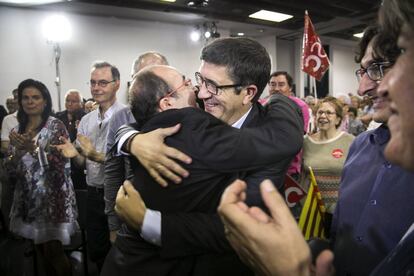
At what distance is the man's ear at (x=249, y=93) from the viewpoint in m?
1.41

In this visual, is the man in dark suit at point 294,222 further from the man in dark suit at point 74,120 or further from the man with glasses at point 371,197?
the man in dark suit at point 74,120

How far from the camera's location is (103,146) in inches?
112

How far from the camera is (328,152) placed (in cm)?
324

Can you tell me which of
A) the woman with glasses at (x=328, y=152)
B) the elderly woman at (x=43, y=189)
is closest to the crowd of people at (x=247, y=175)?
the elderly woman at (x=43, y=189)

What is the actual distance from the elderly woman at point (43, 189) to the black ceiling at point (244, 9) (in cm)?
524

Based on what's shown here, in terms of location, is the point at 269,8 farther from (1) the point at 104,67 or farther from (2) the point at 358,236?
(2) the point at 358,236

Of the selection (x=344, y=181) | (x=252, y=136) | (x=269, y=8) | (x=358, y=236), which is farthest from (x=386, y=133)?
(x=269, y=8)

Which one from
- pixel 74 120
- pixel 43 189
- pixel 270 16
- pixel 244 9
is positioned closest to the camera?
pixel 43 189

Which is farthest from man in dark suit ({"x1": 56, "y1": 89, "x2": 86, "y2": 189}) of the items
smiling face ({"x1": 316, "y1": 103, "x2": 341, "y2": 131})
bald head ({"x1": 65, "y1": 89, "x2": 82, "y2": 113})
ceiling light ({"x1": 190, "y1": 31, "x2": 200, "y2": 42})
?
ceiling light ({"x1": 190, "y1": 31, "x2": 200, "y2": 42})

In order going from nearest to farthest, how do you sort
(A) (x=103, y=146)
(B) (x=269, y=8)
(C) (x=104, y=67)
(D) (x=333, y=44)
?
(A) (x=103, y=146) → (C) (x=104, y=67) → (B) (x=269, y=8) → (D) (x=333, y=44)

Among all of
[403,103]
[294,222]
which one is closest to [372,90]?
[403,103]

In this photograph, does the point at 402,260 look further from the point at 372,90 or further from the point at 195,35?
the point at 195,35

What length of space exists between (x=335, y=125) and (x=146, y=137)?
279 centimetres

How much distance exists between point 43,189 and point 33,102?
743mm
